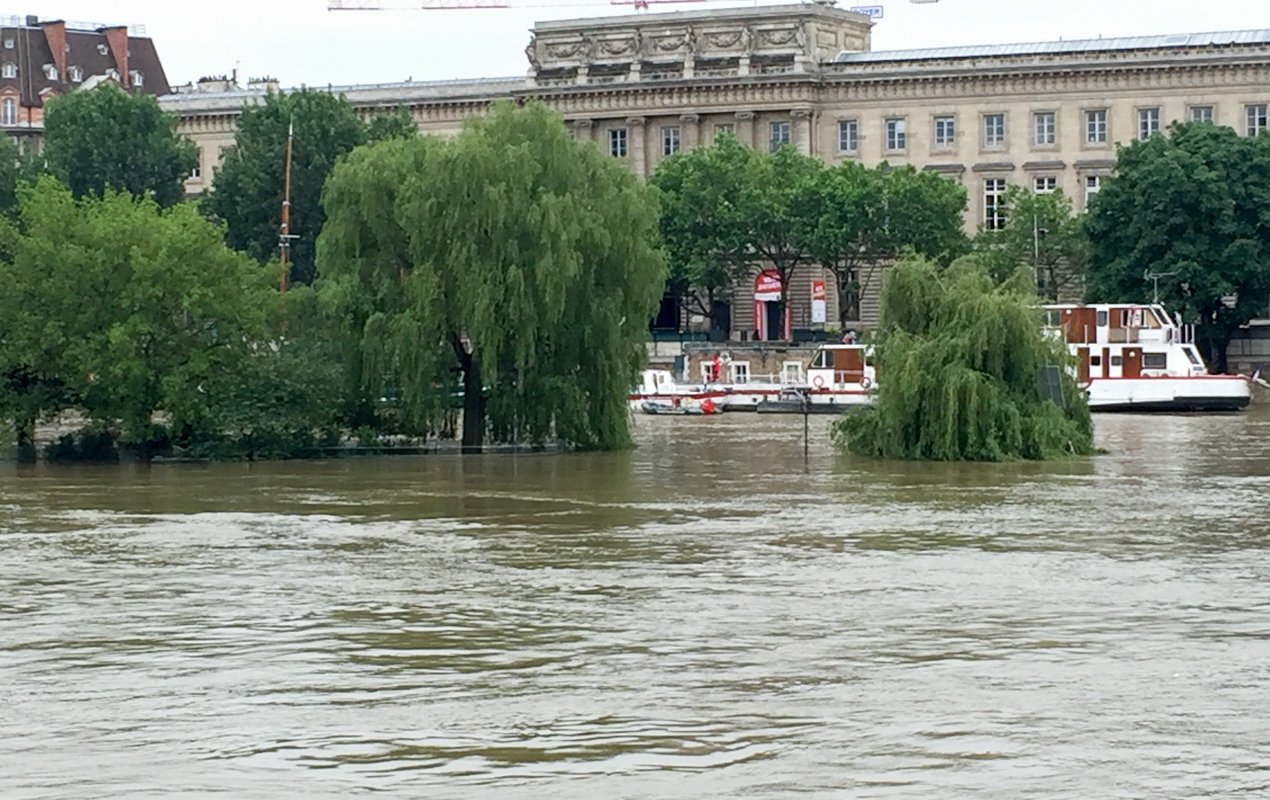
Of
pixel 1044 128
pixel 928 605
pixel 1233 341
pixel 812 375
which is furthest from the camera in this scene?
pixel 1044 128

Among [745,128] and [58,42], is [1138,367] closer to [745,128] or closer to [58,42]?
[745,128]

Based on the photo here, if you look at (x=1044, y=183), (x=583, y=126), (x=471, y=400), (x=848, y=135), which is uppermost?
(x=583, y=126)

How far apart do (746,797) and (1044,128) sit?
11143 centimetres

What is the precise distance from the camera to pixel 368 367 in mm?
63969

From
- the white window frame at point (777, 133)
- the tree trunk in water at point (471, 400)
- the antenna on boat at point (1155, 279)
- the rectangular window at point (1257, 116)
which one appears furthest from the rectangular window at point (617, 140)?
the tree trunk in water at point (471, 400)

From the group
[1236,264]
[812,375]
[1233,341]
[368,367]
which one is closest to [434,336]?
[368,367]

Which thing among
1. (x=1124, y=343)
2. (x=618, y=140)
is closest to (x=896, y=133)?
(x=618, y=140)

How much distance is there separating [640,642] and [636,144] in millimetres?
108727

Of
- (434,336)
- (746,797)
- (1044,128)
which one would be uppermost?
(1044,128)

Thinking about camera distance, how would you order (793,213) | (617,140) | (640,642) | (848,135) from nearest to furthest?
(640,642) → (793,213) → (848,135) → (617,140)

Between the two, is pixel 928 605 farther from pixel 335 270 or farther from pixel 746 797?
pixel 335 270

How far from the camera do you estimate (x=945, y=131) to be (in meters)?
134

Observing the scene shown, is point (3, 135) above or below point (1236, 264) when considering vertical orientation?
above

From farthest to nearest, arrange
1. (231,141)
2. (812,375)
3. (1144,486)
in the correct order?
(231,141), (812,375), (1144,486)
